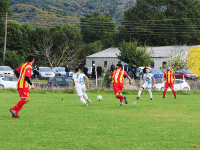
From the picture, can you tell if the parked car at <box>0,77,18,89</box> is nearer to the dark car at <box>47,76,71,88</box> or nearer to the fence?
the fence

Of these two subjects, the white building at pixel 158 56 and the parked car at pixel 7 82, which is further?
the white building at pixel 158 56

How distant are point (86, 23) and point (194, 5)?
3060cm

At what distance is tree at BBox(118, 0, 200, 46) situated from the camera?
244 ft

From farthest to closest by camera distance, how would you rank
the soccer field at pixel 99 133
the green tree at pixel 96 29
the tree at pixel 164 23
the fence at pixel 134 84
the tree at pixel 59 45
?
the green tree at pixel 96 29 < the tree at pixel 164 23 < the tree at pixel 59 45 < the fence at pixel 134 84 < the soccer field at pixel 99 133

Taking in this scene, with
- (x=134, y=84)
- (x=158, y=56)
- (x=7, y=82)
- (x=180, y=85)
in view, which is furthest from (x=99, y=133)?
(x=158, y=56)

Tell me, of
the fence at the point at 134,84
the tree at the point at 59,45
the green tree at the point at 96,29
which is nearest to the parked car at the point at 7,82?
the fence at the point at 134,84

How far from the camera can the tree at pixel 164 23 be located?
7450 cm

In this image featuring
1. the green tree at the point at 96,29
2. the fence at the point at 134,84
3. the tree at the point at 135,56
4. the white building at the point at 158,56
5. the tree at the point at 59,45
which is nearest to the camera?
the fence at the point at 134,84

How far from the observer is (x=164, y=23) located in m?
75.8

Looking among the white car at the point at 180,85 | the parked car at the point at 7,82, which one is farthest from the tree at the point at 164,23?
the parked car at the point at 7,82

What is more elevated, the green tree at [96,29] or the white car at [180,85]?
the green tree at [96,29]

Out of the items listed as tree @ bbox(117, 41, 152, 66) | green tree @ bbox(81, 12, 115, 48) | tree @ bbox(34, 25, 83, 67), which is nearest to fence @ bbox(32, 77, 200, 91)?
tree @ bbox(117, 41, 152, 66)

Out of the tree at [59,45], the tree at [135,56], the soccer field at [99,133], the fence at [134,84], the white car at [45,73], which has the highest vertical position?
the tree at [59,45]

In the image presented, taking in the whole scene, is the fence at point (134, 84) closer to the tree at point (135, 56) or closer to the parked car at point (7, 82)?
the parked car at point (7, 82)
